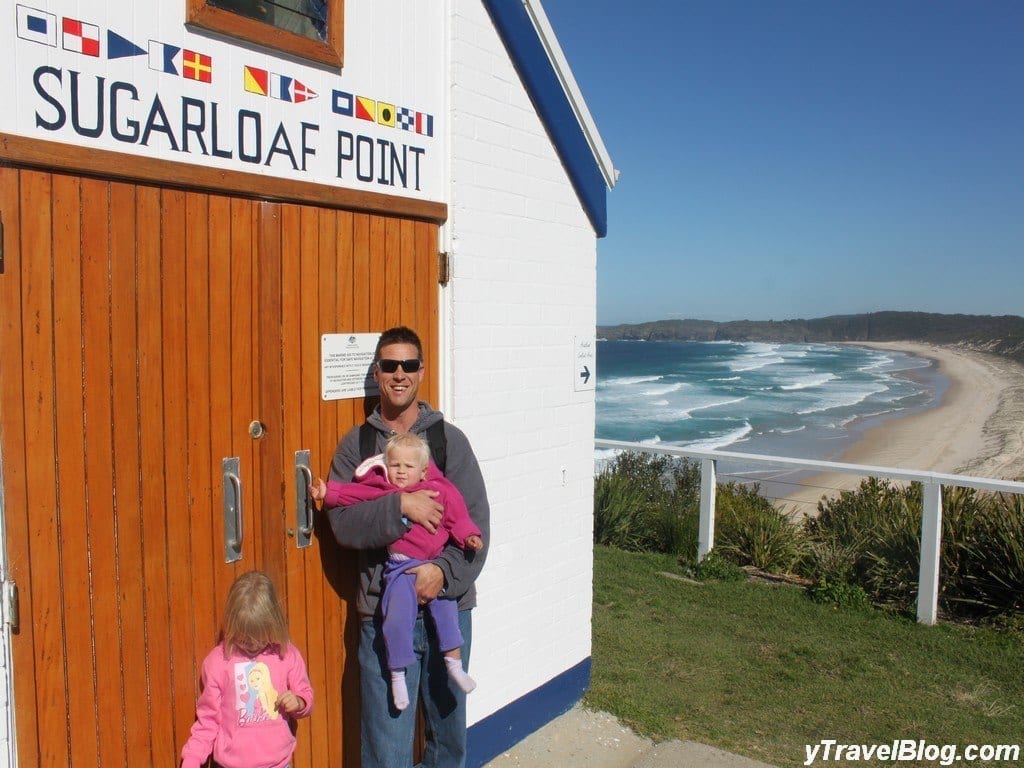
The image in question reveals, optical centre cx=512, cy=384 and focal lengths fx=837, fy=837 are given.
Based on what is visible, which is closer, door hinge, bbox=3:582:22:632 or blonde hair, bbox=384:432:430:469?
door hinge, bbox=3:582:22:632

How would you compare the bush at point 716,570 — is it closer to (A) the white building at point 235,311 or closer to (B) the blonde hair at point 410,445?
(A) the white building at point 235,311

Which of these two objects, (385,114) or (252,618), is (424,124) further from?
(252,618)

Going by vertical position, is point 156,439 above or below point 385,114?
below

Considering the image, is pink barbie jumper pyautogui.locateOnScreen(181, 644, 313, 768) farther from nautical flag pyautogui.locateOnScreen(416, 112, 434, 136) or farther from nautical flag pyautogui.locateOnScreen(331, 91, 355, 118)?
nautical flag pyautogui.locateOnScreen(416, 112, 434, 136)

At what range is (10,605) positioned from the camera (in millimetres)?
2588

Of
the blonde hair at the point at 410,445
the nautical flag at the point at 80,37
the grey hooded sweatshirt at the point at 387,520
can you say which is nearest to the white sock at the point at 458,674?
the grey hooded sweatshirt at the point at 387,520

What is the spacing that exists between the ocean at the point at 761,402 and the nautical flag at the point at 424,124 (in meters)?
14.1

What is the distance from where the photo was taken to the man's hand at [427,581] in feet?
10.8

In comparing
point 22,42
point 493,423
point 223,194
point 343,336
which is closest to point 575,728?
point 493,423

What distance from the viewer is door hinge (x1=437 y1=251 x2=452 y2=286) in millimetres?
4027

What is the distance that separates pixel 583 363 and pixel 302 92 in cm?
231

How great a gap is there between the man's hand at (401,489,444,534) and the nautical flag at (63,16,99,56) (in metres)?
1.85

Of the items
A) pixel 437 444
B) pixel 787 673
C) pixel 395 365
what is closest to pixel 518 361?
pixel 437 444

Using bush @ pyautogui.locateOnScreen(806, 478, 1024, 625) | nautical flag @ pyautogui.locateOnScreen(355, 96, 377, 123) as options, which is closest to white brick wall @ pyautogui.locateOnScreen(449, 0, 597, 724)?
nautical flag @ pyautogui.locateOnScreen(355, 96, 377, 123)
